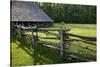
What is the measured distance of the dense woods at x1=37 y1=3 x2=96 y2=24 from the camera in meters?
2.12

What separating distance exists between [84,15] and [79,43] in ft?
1.23

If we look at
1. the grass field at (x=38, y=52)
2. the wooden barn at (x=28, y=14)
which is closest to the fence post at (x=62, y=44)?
the grass field at (x=38, y=52)

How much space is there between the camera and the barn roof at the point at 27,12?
199 cm

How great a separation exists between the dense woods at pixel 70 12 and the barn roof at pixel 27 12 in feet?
0.21

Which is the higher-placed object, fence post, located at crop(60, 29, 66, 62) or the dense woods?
the dense woods

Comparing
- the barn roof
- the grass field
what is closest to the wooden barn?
the barn roof

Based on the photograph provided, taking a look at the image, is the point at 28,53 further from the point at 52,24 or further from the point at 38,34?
the point at 52,24

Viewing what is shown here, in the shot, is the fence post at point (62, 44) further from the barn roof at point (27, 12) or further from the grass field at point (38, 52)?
the barn roof at point (27, 12)

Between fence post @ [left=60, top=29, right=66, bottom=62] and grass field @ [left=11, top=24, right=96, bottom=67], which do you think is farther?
fence post @ [left=60, top=29, right=66, bottom=62]

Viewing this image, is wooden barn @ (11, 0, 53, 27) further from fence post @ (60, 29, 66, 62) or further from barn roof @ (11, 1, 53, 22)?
fence post @ (60, 29, 66, 62)

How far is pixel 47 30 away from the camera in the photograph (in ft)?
6.98

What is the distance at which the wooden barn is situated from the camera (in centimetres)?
199

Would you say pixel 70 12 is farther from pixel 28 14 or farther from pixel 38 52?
pixel 38 52
